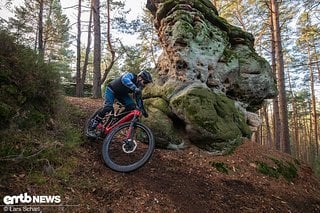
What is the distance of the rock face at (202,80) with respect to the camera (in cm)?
617

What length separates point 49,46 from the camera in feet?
81.7

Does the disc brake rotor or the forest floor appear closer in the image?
the forest floor

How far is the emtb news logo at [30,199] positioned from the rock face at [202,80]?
3318 mm

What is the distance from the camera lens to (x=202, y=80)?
24.4 feet

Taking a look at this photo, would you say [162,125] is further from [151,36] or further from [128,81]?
[151,36]

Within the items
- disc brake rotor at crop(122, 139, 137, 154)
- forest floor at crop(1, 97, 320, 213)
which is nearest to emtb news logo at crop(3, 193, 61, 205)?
forest floor at crop(1, 97, 320, 213)

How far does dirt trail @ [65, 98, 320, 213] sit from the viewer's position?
3529 mm

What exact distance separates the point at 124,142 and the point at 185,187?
1.50m

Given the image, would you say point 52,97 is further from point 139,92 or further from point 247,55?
point 247,55

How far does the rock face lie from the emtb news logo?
332 cm

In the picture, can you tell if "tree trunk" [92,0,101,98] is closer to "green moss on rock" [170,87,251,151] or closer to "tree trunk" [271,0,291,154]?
"green moss on rock" [170,87,251,151]

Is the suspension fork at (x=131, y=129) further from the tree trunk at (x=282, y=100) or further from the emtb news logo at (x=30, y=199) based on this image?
the tree trunk at (x=282, y=100)

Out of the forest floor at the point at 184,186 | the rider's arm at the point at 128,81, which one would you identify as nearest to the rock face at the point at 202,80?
the forest floor at the point at 184,186

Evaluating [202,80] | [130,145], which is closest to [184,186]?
[130,145]
